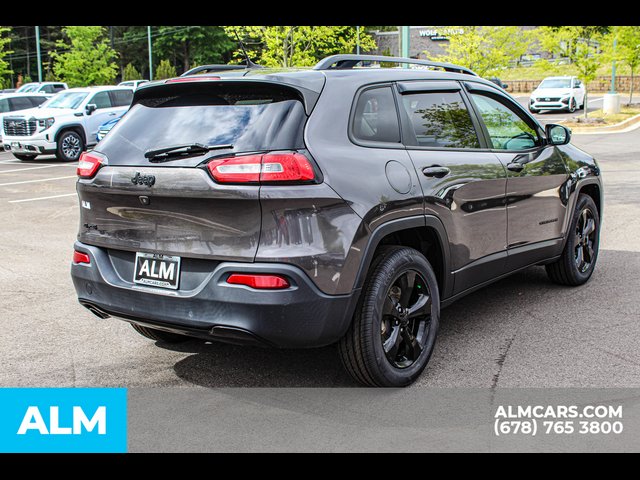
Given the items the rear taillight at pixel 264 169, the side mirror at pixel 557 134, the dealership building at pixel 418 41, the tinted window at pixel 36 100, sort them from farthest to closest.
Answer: the dealership building at pixel 418 41
the tinted window at pixel 36 100
the side mirror at pixel 557 134
the rear taillight at pixel 264 169

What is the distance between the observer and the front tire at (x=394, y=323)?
11.6 feet

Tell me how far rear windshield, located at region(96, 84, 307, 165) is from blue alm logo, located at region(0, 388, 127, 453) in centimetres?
130

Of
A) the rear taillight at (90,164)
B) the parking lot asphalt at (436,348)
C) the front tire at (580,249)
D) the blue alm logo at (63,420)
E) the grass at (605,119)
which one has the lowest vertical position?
the grass at (605,119)

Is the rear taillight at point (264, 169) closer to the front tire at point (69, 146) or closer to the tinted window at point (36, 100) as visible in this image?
the front tire at point (69, 146)

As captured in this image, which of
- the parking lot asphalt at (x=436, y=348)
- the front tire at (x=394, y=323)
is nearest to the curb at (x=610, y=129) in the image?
the parking lot asphalt at (x=436, y=348)

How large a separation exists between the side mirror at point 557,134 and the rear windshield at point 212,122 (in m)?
2.71

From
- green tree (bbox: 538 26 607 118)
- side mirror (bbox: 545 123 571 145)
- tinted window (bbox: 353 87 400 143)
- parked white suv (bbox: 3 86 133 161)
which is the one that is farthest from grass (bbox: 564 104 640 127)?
tinted window (bbox: 353 87 400 143)

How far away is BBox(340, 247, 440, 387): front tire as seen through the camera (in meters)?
3.54

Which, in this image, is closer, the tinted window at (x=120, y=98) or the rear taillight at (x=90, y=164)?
the rear taillight at (x=90, y=164)

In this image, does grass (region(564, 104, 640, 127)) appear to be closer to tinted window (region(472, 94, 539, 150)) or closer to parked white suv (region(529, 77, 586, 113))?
parked white suv (region(529, 77, 586, 113))

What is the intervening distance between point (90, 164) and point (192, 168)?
80 centimetres

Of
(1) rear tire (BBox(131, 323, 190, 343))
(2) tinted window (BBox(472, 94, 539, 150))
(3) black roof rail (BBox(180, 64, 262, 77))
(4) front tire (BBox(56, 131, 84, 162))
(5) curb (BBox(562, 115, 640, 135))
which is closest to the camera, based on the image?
(3) black roof rail (BBox(180, 64, 262, 77))

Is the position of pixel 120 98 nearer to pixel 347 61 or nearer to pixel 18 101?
pixel 18 101
